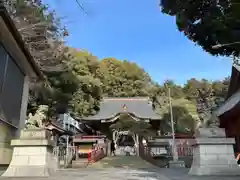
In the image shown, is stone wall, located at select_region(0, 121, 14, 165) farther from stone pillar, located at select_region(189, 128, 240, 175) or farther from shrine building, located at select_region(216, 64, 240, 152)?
shrine building, located at select_region(216, 64, 240, 152)

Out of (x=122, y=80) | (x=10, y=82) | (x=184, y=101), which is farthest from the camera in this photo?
(x=122, y=80)

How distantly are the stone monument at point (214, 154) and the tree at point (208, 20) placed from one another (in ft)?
16.3

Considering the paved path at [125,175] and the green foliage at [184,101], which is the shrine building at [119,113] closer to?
the green foliage at [184,101]

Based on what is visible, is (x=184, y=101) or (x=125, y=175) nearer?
(x=125, y=175)

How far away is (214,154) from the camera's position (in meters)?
7.62

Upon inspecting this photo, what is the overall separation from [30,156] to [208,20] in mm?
9014

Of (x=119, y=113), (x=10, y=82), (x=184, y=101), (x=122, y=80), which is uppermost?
(x=122, y=80)

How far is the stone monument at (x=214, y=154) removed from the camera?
7.38 m

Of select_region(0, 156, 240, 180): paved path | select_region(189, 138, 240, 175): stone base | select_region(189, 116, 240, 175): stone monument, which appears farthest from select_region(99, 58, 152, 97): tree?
select_region(189, 138, 240, 175): stone base

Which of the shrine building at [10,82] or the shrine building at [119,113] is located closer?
the shrine building at [10,82]

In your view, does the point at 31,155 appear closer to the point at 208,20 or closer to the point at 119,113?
the point at 208,20

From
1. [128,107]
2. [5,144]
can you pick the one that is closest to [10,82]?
[5,144]

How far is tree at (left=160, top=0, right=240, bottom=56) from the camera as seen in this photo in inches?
432

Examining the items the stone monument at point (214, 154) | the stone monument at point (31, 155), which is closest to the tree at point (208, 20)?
the stone monument at point (214, 154)
